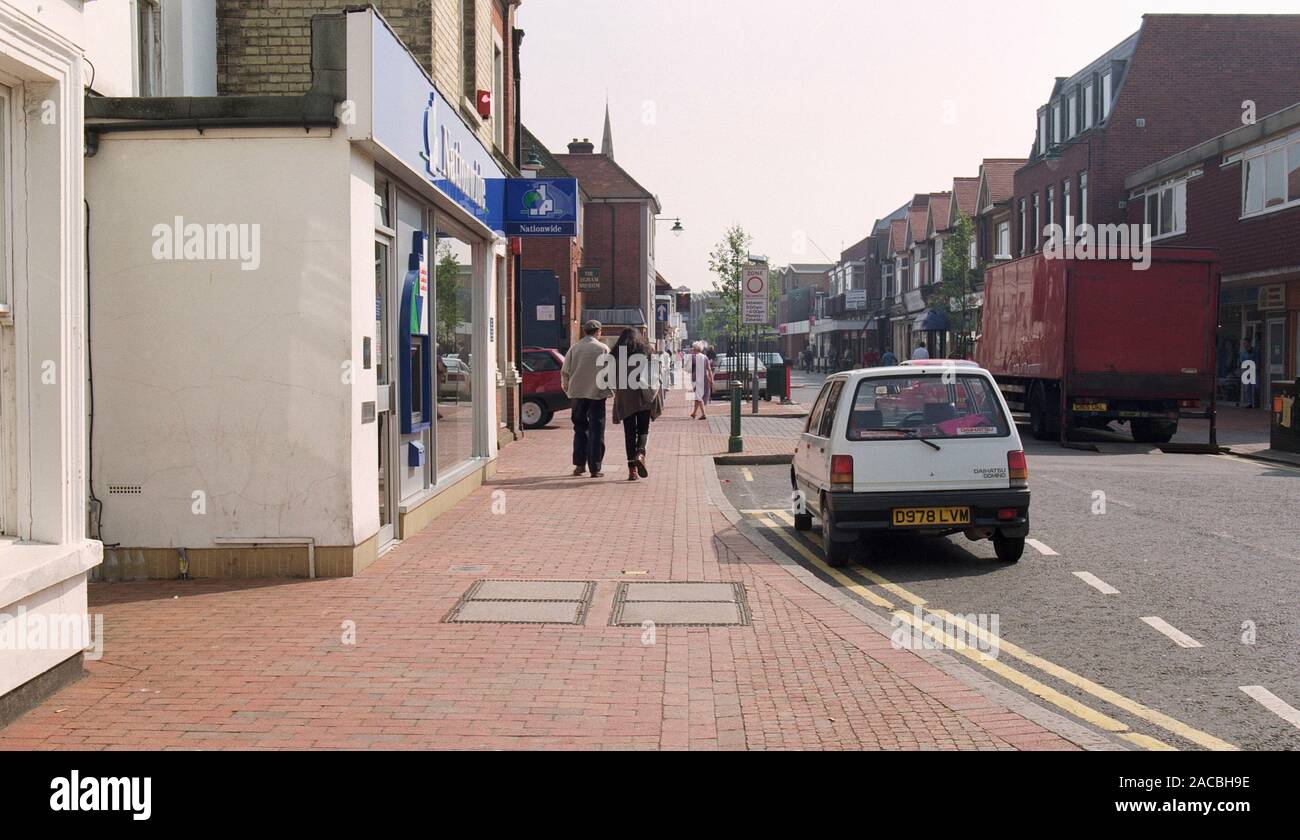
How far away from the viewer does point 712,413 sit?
103ft

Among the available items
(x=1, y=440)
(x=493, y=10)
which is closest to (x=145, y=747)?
(x=1, y=440)

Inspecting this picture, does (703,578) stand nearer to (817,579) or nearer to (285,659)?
(817,579)

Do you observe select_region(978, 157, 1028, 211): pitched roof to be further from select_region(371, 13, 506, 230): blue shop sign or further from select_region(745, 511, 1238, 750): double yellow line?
select_region(745, 511, 1238, 750): double yellow line

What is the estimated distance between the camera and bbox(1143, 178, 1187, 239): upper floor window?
34531 millimetres

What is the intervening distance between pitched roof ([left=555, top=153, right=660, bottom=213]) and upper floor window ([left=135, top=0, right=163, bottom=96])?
5305cm

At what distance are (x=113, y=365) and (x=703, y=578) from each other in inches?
168

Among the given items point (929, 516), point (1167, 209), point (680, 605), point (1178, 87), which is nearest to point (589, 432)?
point (929, 516)

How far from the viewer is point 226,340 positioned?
8.10 m

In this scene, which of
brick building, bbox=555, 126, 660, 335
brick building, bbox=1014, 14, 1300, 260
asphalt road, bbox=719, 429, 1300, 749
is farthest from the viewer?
brick building, bbox=555, 126, 660, 335

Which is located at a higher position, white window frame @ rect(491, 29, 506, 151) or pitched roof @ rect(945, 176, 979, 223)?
pitched roof @ rect(945, 176, 979, 223)

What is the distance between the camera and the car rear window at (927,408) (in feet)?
31.2

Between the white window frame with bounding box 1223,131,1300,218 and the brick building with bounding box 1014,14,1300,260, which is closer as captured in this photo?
the white window frame with bounding box 1223,131,1300,218

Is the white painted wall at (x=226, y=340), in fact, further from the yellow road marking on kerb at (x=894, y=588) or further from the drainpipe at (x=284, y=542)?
the yellow road marking on kerb at (x=894, y=588)

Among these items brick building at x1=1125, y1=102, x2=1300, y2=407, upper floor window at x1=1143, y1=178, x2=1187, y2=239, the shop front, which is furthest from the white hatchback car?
upper floor window at x1=1143, y1=178, x2=1187, y2=239
